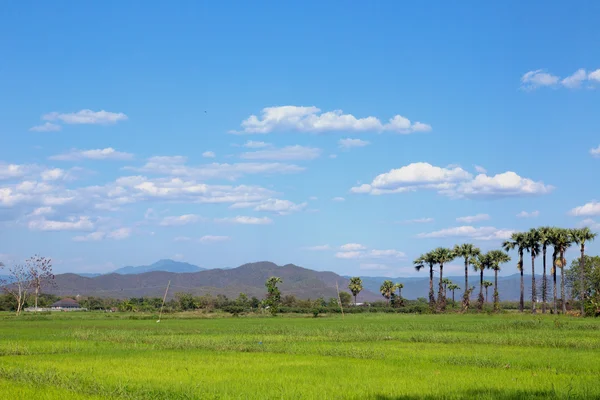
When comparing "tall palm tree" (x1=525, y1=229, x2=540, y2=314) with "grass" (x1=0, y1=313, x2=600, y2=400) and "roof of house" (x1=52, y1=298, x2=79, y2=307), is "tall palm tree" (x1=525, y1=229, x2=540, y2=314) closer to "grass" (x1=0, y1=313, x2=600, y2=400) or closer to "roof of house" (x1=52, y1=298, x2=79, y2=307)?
"grass" (x1=0, y1=313, x2=600, y2=400)

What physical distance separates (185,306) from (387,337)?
84422 millimetres

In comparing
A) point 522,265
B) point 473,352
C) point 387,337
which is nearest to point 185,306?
point 522,265

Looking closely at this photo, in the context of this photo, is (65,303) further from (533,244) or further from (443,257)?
(533,244)

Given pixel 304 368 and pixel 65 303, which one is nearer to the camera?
pixel 304 368

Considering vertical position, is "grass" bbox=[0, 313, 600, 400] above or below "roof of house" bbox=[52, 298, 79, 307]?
above

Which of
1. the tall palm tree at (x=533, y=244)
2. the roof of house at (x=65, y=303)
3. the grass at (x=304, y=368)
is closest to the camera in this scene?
the grass at (x=304, y=368)

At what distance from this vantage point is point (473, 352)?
27.8 metres

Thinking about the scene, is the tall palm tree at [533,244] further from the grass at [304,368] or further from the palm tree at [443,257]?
the grass at [304,368]

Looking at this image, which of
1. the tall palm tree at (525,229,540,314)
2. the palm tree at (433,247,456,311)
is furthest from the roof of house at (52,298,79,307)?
the tall palm tree at (525,229,540,314)

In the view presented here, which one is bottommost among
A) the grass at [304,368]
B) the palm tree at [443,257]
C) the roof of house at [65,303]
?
the roof of house at [65,303]

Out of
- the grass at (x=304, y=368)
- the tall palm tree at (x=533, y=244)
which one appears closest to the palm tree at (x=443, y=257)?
the tall palm tree at (x=533, y=244)

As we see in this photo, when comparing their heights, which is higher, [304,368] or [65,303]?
[304,368]

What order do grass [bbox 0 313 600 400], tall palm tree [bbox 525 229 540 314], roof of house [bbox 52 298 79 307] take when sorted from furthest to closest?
roof of house [bbox 52 298 79 307] < tall palm tree [bbox 525 229 540 314] < grass [bbox 0 313 600 400]

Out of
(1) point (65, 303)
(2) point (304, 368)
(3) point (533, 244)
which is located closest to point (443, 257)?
(3) point (533, 244)
